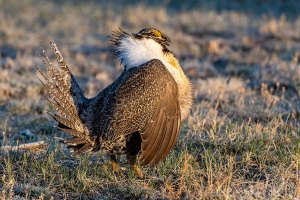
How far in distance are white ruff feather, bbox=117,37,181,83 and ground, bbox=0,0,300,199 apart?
50 cm

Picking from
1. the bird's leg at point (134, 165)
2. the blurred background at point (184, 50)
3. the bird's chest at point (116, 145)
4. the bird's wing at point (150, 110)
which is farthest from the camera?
the blurred background at point (184, 50)

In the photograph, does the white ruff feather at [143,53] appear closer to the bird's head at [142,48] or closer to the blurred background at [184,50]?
the bird's head at [142,48]

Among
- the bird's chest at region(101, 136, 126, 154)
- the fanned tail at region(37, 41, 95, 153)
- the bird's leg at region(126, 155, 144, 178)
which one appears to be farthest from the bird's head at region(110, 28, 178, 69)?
the bird's leg at region(126, 155, 144, 178)

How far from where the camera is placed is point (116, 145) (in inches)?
171

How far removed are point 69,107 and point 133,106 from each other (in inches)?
20.2

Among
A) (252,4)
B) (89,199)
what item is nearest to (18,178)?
(89,199)

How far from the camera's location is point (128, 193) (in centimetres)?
414

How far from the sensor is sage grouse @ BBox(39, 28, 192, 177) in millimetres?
4164

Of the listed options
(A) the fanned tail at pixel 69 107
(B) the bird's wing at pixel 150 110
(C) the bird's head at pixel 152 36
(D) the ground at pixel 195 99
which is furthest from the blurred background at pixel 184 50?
(A) the fanned tail at pixel 69 107

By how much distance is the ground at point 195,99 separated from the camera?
4.18 metres

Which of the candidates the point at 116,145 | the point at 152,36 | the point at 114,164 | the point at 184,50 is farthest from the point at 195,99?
the point at 184,50

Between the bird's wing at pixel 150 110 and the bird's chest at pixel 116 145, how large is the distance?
0.17 feet

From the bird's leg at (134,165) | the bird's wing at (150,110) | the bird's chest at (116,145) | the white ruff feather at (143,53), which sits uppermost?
the white ruff feather at (143,53)

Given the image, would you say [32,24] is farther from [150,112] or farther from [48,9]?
[150,112]
